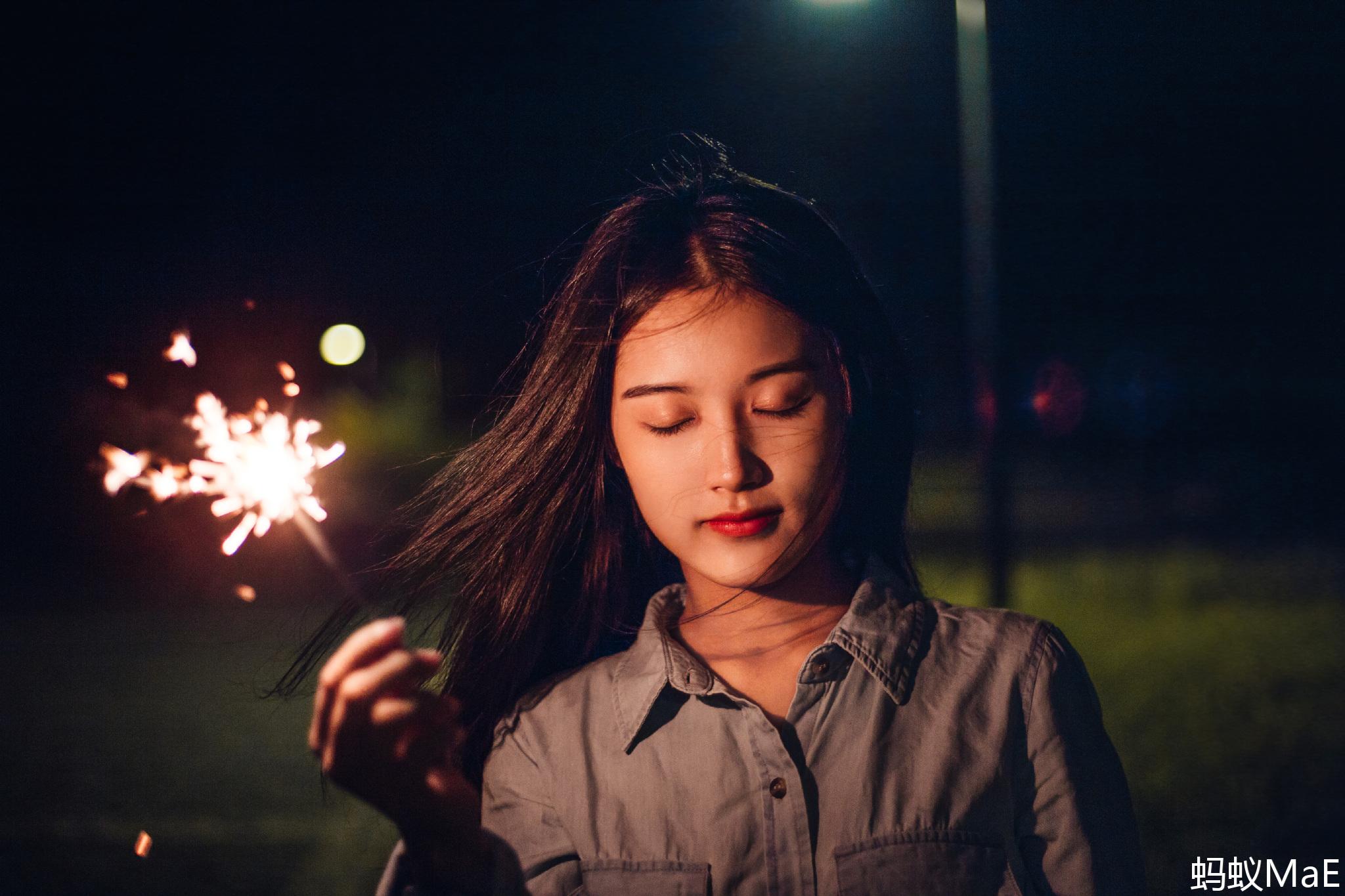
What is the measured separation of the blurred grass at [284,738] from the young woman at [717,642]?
1.91ft

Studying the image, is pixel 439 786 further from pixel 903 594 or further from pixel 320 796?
pixel 320 796

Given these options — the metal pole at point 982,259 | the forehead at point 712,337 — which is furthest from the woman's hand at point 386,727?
the metal pole at point 982,259

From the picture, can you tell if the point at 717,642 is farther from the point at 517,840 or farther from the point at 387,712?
the point at 387,712

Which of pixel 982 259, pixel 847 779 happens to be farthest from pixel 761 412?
pixel 982 259

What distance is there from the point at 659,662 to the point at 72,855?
3.25 m

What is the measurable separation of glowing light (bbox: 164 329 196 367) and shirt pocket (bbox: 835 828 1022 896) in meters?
1.32

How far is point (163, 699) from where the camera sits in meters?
5.82

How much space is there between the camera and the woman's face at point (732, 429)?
1.51 metres

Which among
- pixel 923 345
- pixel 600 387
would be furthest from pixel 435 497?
pixel 923 345

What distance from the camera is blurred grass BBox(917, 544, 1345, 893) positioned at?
3.68 metres

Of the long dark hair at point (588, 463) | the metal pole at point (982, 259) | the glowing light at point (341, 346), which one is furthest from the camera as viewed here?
the metal pole at point (982, 259)

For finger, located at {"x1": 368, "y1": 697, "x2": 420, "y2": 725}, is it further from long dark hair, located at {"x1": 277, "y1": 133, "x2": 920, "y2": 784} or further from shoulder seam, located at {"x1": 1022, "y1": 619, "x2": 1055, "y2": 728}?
shoulder seam, located at {"x1": 1022, "y1": 619, "x2": 1055, "y2": 728}

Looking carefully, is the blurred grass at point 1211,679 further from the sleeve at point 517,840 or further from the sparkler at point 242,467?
the sparkler at point 242,467

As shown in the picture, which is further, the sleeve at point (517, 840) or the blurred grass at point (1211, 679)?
the blurred grass at point (1211, 679)
